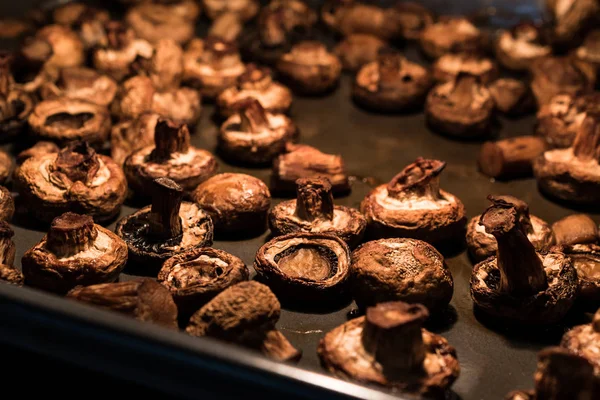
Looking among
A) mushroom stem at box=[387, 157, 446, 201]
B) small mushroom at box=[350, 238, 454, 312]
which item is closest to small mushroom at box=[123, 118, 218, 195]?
mushroom stem at box=[387, 157, 446, 201]

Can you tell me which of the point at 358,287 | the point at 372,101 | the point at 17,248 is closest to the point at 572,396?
the point at 358,287

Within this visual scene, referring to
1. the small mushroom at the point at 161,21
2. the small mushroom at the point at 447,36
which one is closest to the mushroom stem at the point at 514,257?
the small mushroom at the point at 447,36

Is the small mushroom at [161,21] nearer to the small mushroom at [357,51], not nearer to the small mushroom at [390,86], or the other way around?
the small mushroom at [357,51]

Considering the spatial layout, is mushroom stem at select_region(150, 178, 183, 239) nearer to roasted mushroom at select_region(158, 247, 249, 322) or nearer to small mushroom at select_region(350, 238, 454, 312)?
roasted mushroom at select_region(158, 247, 249, 322)

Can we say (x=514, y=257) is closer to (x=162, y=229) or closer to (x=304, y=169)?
(x=304, y=169)

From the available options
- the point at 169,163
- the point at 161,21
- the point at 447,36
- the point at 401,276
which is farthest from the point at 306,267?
the point at 161,21

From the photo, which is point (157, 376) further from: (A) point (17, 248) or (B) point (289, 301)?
(A) point (17, 248)

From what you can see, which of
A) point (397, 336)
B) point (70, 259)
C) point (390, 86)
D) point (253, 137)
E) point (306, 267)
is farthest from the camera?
point (390, 86)
